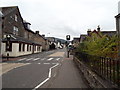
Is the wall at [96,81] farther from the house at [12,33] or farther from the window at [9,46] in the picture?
the window at [9,46]

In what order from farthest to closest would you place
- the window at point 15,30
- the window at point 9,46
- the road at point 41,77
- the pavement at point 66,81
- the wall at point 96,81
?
the window at point 15,30 → the window at point 9,46 → the road at point 41,77 → the pavement at point 66,81 → the wall at point 96,81

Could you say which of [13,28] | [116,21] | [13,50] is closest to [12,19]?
[13,28]

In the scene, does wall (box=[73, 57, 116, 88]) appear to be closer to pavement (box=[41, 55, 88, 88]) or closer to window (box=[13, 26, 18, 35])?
pavement (box=[41, 55, 88, 88])

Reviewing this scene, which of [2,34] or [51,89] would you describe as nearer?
[51,89]

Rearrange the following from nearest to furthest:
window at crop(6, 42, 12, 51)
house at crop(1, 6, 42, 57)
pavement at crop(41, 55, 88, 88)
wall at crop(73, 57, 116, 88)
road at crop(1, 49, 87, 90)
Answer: wall at crop(73, 57, 116, 88) < pavement at crop(41, 55, 88, 88) < road at crop(1, 49, 87, 90) < window at crop(6, 42, 12, 51) < house at crop(1, 6, 42, 57)

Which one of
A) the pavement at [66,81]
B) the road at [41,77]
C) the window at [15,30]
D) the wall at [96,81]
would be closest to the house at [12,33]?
the window at [15,30]

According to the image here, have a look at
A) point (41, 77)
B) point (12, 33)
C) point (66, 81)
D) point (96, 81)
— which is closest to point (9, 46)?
point (12, 33)

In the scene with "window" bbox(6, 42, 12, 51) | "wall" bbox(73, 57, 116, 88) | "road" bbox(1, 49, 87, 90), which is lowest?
"road" bbox(1, 49, 87, 90)

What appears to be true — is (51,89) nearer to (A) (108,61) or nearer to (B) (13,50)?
(A) (108,61)

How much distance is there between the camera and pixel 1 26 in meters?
31.0

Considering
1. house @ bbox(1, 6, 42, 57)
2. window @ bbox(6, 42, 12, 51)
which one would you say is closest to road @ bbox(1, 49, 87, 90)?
house @ bbox(1, 6, 42, 57)

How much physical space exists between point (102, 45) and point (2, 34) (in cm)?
2793

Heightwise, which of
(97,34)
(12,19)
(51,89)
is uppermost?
(12,19)

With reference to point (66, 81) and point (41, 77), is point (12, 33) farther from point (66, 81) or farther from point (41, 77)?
point (66, 81)
